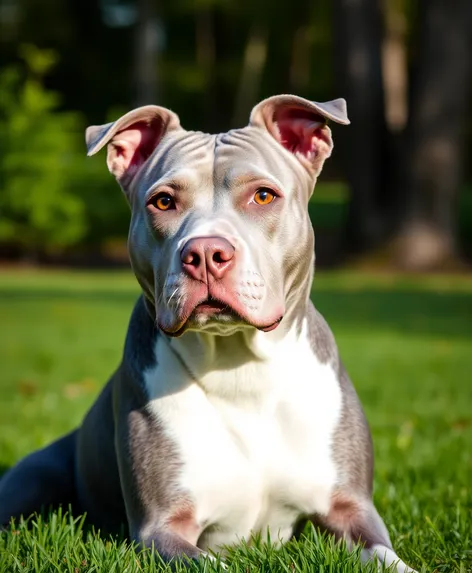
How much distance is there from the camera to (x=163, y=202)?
3445 millimetres

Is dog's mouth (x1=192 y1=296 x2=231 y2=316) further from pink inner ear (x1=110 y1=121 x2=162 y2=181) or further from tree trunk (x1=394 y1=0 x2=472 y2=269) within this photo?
tree trunk (x1=394 y1=0 x2=472 y2=269)

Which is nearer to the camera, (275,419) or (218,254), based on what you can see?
(218,254)

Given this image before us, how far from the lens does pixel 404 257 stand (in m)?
18.0

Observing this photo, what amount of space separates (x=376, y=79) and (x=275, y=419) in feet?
50.7

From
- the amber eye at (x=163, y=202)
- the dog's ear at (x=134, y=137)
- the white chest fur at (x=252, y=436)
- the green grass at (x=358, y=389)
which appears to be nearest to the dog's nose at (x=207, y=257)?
the amber eye at (x=163, y=202)

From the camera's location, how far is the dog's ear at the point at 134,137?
379 centimetres

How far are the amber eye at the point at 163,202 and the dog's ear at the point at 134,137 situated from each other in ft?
1.38

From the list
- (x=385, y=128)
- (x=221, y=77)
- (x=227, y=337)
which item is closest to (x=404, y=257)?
(x=385, y=128)

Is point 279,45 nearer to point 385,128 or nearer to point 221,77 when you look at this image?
point 221,77

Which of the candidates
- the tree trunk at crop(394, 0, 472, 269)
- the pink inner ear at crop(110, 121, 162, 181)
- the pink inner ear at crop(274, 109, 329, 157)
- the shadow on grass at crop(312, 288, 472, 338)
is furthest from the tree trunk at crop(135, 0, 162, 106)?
the pink inner ear at crop(274, 109, 329, 157)

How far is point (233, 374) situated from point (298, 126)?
1033 mm

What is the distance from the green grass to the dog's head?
85 cm

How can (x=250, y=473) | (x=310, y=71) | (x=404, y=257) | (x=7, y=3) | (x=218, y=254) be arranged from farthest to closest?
1. (x=310, y=71)
2. (x=7, y=3)
3. (x=404, y=257)
4. (x=250, y=473)
5. (x=218, y=254)

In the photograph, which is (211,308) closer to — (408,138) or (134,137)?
(134,137)
